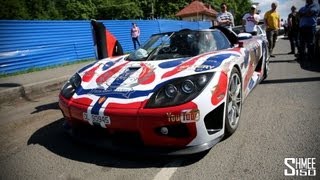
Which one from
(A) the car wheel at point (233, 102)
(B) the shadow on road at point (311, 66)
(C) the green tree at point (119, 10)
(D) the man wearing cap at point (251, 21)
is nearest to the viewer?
(A) the car wheel at point (233, 102)

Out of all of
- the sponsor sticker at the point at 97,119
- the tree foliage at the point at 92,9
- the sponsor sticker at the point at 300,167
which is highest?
the tree foliage at the point at 92,9

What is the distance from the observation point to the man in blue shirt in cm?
843

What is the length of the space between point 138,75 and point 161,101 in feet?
2.07

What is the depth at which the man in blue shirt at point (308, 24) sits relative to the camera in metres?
8.43

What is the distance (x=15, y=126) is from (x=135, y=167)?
95.4 inches

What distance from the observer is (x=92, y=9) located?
236 ft

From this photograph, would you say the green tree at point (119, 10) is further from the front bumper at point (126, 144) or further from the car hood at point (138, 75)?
the front bumper at point (126, 144)

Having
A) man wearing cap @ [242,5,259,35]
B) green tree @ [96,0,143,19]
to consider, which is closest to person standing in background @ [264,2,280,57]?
man wearing cap @ [242,5,259,35]

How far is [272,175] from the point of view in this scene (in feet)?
8.79

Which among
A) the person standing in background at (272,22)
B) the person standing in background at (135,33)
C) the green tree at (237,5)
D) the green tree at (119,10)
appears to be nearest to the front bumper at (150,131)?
the person standing in background at (272,22)

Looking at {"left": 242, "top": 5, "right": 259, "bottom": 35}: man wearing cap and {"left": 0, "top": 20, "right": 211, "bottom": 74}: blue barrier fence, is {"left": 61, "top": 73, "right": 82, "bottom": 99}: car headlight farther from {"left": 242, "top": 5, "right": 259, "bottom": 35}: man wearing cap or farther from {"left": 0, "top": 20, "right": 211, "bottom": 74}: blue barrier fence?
{"left": 0, "top": 20, "right": 211, "bottom": 74}: blue barrier fence

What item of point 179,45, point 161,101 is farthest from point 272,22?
point 161,101

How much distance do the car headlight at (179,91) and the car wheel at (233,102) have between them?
0.43 metres

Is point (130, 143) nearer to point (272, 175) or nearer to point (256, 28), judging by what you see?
point (272, 175)
